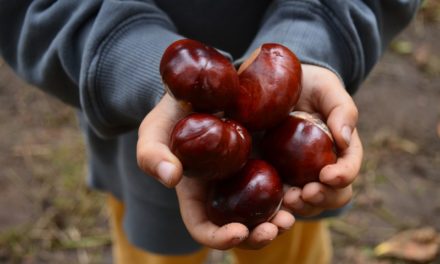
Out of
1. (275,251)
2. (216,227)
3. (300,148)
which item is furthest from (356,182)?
(216,227)

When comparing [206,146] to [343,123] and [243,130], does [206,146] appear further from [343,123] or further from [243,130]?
[343,123]

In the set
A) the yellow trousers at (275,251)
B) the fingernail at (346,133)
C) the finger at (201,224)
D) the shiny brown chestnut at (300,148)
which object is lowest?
the yellow trousers at (275,251)

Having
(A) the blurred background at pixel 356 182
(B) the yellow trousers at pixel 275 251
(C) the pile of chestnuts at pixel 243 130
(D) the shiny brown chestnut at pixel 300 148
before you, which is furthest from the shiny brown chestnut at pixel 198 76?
(A) the blurred background at pixel 356 182

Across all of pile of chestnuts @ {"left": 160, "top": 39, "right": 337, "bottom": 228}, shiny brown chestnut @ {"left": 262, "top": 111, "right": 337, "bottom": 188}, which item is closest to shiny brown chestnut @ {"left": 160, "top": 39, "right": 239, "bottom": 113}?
pile of chestnuts @ {"left": 160, "top": 39, "right": 337, "bottom": 228}

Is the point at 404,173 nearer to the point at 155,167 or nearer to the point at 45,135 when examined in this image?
the point at 45,135

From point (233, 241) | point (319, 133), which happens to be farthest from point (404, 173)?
point (233, 241)

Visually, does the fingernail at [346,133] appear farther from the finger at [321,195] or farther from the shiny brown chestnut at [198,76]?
the shiny brown chestnut at [198,76]

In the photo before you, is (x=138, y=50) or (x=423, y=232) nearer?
(x=138, y=50)
